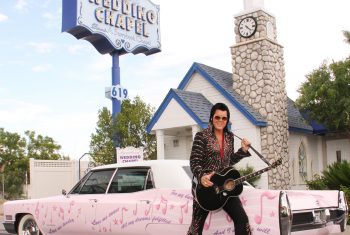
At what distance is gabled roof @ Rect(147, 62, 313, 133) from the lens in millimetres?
18688

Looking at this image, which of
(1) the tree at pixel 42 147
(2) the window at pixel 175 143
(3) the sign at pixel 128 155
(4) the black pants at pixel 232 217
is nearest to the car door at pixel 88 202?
(4) the black pants at pixel 232 217

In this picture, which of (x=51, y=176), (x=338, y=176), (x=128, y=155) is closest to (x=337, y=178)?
(x=338, y=176)

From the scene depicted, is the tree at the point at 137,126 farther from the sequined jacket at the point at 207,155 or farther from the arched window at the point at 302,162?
the sequined jacket at the point at 207,155

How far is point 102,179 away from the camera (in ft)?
24.0

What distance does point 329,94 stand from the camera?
18719 millimetres

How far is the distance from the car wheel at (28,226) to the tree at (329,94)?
44.4ft

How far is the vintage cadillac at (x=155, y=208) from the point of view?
17.0ft

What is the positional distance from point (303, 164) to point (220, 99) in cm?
553

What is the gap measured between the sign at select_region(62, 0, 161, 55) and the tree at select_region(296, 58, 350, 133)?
8.95m

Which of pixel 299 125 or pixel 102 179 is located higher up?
pixel 299 125

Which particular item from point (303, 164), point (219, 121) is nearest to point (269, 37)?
point (303, 164)

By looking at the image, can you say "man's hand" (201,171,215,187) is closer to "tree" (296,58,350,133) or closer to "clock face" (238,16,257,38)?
"tree" (296,58,350,133)

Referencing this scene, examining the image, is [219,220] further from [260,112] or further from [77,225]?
[260,112]

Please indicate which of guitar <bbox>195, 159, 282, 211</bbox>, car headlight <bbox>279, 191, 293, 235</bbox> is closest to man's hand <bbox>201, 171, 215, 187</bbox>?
guitar <bbox>195, 159, 282, 211</bbox>
